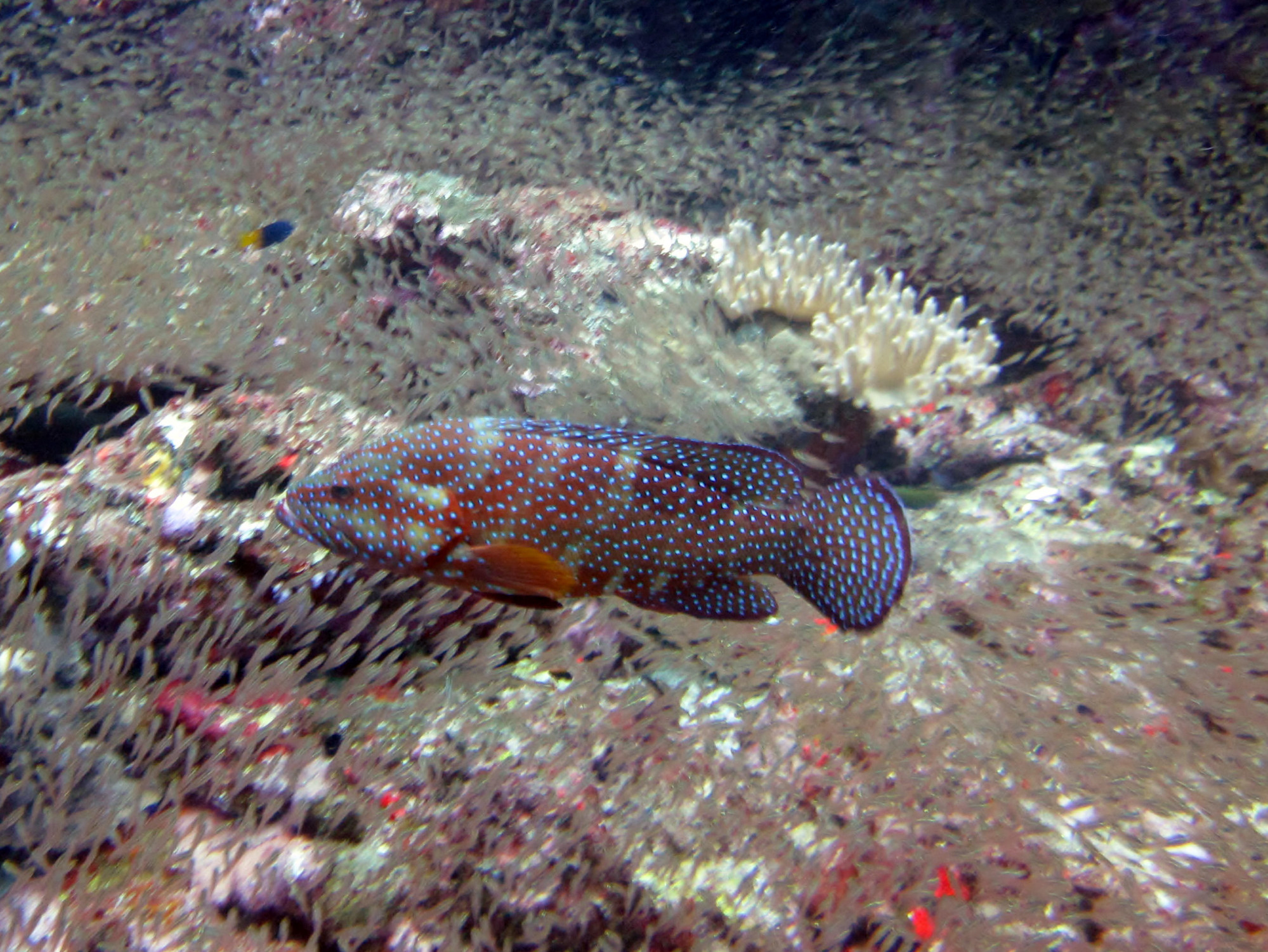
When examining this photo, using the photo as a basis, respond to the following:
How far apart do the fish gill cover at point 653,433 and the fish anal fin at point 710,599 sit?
0.25 feet

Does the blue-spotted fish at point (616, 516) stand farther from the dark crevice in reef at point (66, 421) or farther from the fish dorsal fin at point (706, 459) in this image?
the dark crevice in reef at point (66, 421)

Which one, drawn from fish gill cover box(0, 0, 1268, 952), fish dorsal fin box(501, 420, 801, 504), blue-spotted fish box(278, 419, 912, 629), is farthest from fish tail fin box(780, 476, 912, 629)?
fish gill cover box(0, 0, 1268, 952)

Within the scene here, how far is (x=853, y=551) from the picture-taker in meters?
2.43

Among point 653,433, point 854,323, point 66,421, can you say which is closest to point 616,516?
point 653,433

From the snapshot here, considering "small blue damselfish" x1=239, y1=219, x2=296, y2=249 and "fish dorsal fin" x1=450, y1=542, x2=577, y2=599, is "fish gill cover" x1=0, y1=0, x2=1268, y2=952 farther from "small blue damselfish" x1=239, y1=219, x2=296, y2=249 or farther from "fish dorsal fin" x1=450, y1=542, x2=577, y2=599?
"fish dorsal fin" x1=450, y1=542, x2=577, y2=599

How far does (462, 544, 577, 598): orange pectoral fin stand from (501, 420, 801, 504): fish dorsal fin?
0.47 meters

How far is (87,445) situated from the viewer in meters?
3.11

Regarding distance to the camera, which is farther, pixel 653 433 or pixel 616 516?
pixel 653 433

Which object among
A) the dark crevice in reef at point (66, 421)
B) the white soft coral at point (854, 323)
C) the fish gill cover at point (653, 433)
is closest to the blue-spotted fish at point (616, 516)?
the fish gill cover at point (653, 433)

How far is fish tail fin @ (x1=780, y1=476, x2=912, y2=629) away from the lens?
2395 millimetres

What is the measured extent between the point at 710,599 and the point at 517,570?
734mm

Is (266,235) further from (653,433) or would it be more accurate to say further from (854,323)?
(854,323)

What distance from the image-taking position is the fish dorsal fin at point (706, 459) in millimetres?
2410

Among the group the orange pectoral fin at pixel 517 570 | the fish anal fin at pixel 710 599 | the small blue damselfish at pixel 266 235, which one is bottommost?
the small blue damselfish at pixel 266 235
